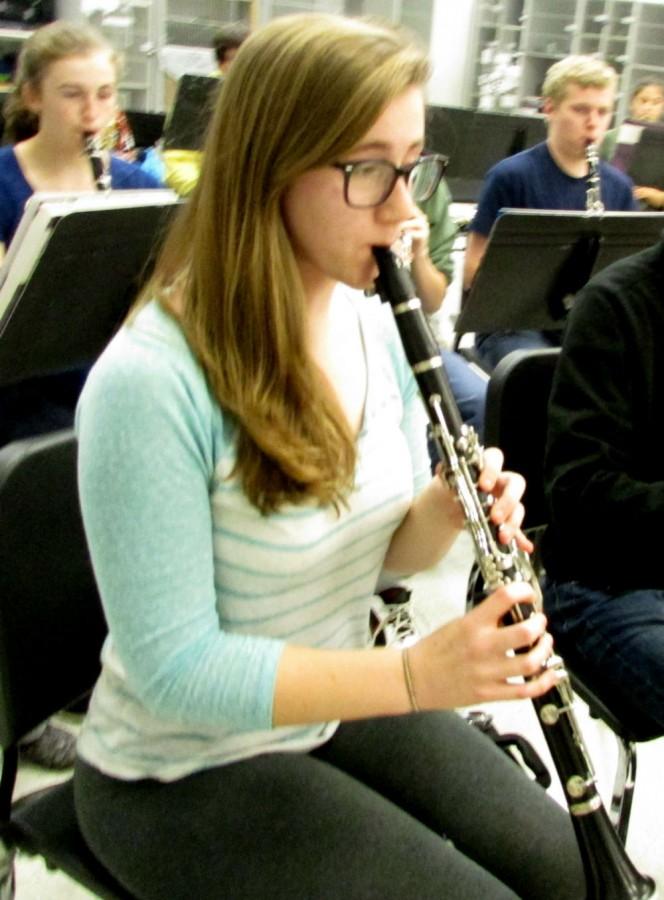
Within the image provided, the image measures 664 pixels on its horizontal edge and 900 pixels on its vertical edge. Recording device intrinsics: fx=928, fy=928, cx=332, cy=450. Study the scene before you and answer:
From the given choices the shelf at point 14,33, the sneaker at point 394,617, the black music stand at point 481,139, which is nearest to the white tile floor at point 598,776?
the sneaker at point 394,617

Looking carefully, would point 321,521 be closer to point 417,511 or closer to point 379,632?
point 417,511

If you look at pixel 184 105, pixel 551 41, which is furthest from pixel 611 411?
pixel 551 41

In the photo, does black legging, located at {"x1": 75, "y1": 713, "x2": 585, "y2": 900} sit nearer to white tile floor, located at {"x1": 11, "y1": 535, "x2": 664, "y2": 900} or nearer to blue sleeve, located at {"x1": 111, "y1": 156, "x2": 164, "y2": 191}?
white tile floor, located at {"x1": 11, "y1": 535, "x2": 664, "y2": 900}

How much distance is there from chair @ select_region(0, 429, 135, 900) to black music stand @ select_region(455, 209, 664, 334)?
1313mm

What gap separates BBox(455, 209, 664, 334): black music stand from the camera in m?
2.06

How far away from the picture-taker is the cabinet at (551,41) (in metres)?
5.68

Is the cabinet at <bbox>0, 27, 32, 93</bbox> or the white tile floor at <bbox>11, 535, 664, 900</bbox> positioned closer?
the white tile floor at <bbox>11, 535, 664, 900</bbox>

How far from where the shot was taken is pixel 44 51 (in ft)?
6.25

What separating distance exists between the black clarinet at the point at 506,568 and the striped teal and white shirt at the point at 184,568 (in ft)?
0.35

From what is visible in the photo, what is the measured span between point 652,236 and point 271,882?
1931 millimetres

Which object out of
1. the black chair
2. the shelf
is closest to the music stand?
the black chair

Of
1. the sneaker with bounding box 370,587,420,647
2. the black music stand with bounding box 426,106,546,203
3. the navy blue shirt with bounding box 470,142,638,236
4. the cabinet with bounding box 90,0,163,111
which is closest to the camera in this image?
the sneaker with bounding box 370,587,420,647

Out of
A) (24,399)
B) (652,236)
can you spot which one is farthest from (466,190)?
(24,399)

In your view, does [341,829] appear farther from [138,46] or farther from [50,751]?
[138,46]
